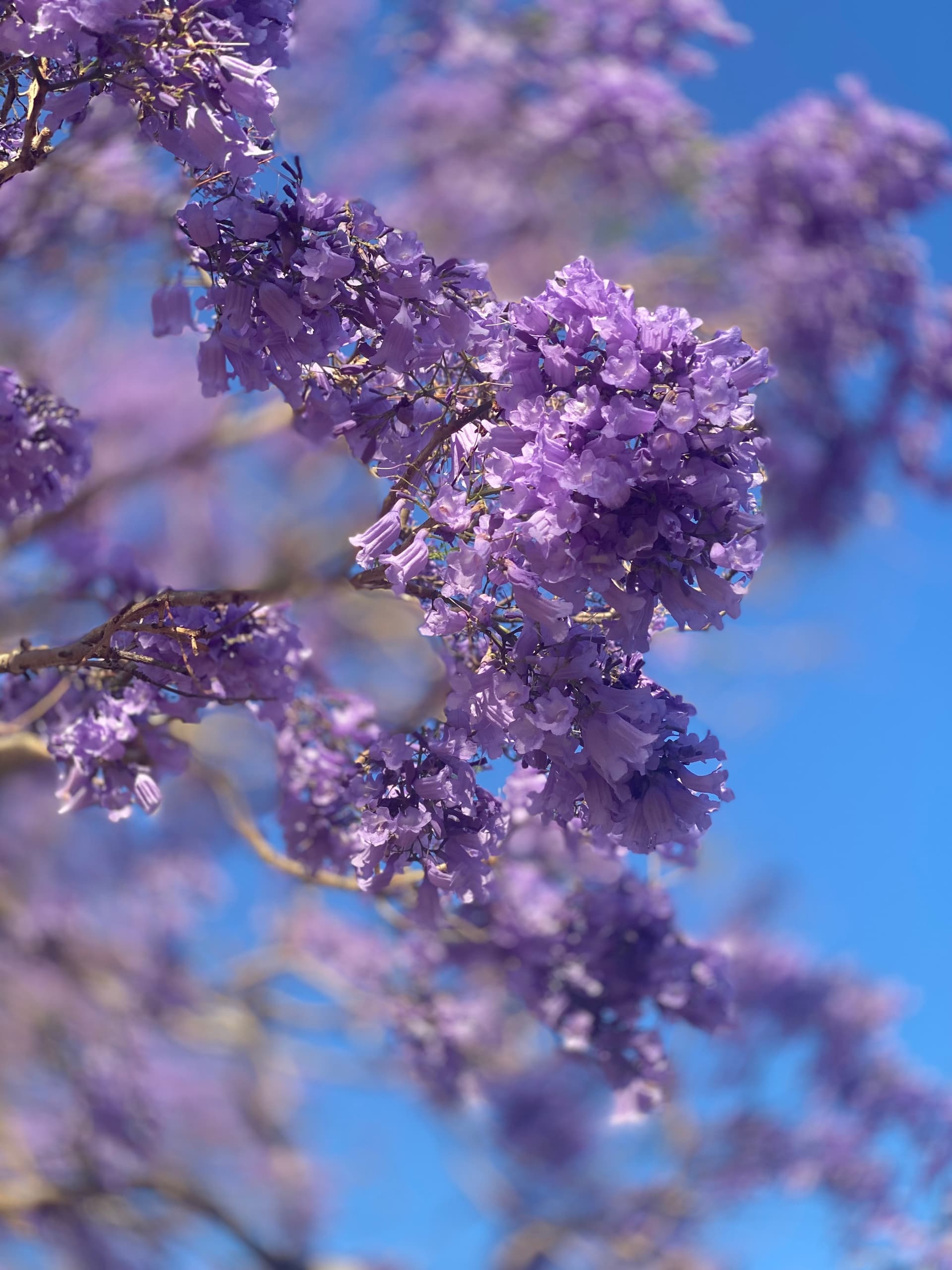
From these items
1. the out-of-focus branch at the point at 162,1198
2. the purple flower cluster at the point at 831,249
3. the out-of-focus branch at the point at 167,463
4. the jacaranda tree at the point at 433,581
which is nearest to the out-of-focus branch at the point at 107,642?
the jacaranda tree at the point at 433,581

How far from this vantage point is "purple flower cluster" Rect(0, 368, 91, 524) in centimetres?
303

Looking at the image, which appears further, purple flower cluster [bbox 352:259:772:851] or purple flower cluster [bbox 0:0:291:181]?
purple flower cluster [bbox 0:0:291:181]

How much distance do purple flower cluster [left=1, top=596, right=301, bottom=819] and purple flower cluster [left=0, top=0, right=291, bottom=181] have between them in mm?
1036

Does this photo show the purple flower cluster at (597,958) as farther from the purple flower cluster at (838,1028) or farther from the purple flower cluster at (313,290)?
the purple flower cluster at (838,1028)

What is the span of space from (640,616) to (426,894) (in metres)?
1.05

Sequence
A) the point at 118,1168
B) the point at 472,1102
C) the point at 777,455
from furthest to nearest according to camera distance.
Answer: the point at 777,455 → the point at 118,1168 → the point at 472,1102

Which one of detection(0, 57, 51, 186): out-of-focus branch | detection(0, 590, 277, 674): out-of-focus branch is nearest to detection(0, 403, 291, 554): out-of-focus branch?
detection(0, 590, 277, 674): out-of-focus branch

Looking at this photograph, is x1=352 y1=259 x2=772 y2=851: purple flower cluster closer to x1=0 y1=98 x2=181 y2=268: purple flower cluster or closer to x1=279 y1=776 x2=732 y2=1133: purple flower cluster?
x1=279 y1=776 x2=732 y2=1133: purple flower cluster

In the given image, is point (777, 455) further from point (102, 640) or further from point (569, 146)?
point (102, 640)

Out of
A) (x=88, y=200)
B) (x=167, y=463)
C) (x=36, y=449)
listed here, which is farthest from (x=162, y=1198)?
(x=88, y=200)

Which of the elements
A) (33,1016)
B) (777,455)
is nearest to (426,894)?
(777,455)

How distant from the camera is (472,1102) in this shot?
485 cm

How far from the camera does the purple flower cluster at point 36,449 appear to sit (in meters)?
3.03

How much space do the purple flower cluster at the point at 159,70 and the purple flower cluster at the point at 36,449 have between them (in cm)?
105
